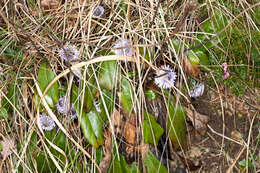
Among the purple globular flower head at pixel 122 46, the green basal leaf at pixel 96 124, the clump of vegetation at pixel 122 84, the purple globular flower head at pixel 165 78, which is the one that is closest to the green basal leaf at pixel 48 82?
the clump of vegetation at pixel 122 84

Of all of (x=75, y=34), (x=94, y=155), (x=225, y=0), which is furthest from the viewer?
(x=225, y=0)

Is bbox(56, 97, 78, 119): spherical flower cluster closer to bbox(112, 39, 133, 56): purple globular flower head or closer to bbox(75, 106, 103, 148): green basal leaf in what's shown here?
bbox(75, 106, 103, 148): green basal leaf

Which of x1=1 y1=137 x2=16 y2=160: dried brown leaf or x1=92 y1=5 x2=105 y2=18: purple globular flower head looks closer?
x1=1 y1=137 x2=16 y2=160: dried brown leaf

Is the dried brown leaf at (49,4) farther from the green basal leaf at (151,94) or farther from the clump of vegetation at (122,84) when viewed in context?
the green basal leaf at (151,94)

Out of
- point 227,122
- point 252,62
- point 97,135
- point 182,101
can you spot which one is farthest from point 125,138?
point 252,62

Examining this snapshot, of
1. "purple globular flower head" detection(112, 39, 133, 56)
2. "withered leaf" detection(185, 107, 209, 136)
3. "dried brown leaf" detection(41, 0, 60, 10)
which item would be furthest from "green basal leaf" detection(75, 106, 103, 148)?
"dried brown leaf" detection(41, 0, 60, 10)

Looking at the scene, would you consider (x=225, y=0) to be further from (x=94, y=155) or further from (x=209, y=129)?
(x=94, y=155)
